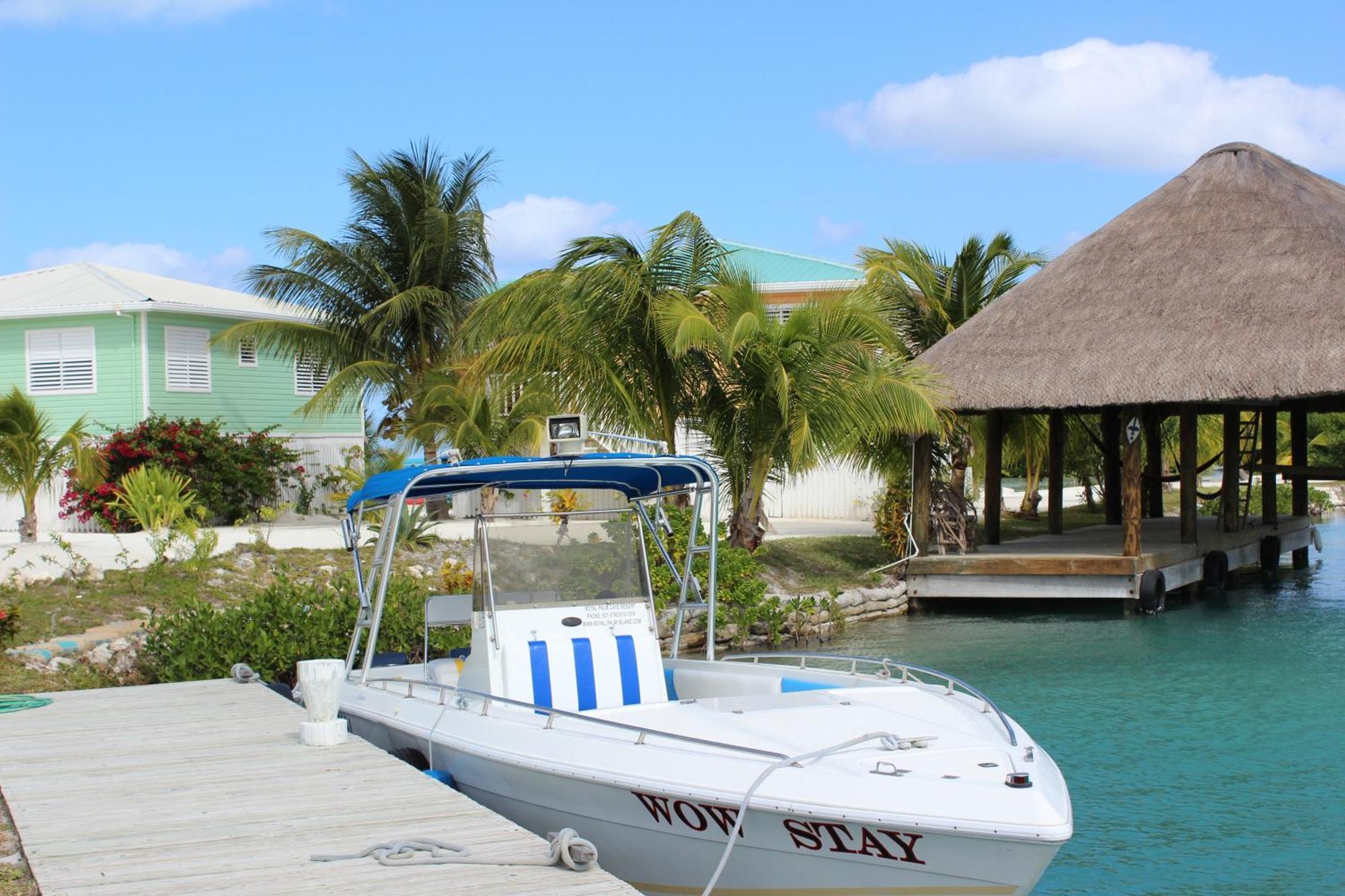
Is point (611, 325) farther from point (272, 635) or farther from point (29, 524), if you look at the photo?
point (29, 524)

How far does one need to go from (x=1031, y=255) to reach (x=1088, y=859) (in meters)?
18.0

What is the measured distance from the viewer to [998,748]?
6488mm

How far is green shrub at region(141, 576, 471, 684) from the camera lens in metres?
11.5

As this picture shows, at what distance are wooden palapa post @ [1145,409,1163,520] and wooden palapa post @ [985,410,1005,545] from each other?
16.3 feet

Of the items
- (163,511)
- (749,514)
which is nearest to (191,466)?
(163,511)

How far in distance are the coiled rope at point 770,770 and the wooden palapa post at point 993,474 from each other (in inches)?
589

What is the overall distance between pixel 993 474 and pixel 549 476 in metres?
14.5

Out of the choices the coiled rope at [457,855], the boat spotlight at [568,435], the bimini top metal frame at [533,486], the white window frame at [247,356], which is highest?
the white window frame at [247,356]

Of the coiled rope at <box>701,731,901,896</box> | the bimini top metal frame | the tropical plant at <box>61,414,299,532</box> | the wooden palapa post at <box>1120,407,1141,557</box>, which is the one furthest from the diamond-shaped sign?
the tropical plant at <box>61,414,299,532</box>

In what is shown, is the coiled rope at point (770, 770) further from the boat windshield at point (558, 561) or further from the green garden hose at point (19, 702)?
the green garden hose at point (19, 702)

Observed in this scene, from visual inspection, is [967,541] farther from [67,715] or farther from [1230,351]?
[67,715]

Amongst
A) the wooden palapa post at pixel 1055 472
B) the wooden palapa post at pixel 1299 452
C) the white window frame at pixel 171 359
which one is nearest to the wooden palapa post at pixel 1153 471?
the wooden palapa post at pixel 1299 452

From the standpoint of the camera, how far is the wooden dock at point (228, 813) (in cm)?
552

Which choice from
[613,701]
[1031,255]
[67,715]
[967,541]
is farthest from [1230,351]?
[67,715]
